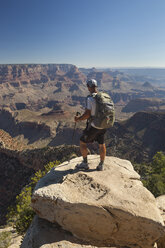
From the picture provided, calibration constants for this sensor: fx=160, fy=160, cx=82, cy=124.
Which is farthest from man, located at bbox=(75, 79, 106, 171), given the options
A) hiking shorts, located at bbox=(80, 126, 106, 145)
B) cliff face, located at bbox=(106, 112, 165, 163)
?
cliff face, located at bbox=(106, 112, 165, 163)

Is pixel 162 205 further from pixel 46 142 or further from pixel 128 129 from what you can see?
pixel 46 142

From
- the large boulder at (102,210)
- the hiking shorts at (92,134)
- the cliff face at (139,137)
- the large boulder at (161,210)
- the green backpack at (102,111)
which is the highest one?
the green backpack at (102,111)

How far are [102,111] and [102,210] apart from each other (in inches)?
151

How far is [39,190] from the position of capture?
21.7 ft

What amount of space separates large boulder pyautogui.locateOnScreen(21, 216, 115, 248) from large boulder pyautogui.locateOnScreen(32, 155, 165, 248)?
252 millimetres

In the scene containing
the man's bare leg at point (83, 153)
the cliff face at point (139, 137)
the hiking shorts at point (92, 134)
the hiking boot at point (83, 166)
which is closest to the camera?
the hiking shorts at point (92, 134)

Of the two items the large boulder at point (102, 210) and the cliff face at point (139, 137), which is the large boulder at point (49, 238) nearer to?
the large boulder at point (102, 210)

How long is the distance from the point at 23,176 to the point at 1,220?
10.1 metres

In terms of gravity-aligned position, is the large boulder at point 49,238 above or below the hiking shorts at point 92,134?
below

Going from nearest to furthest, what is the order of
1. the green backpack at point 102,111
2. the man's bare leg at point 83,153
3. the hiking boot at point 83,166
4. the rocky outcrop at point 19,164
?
the green backpack at point 102,111
the man's bare leg at point 83,153
the hiking boot at point 83,166
the rocky outcrop at point 19,164

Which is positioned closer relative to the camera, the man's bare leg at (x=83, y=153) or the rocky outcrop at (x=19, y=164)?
the man's bare leg at (x=83, y=153)

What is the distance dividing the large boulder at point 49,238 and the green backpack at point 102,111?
4500mm

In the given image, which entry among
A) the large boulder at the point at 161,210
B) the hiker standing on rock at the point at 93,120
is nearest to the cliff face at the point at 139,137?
the large boulder at the point at 161,210

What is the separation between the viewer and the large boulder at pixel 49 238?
581cm
